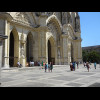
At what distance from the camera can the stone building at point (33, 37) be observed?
19.5 metres

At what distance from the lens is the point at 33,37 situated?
2606 cm

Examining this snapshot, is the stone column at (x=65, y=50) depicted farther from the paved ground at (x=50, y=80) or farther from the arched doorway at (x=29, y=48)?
the paved ground at (x=50, y=80)

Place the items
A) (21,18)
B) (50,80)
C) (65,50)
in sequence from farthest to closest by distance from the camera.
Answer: (65,50) → (21,18) → (50,80)

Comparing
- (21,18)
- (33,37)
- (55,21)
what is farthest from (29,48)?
(55,21)

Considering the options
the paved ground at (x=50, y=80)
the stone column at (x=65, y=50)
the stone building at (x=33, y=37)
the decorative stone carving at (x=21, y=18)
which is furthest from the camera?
the stone column at (x=65, y=50)

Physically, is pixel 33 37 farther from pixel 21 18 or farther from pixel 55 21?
pixel 55 21

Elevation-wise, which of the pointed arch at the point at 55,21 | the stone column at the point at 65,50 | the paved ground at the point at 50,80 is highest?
the pointed arch at the point at 55,21

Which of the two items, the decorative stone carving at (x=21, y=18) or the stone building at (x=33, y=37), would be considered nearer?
the stone building at (x=33, y=37)

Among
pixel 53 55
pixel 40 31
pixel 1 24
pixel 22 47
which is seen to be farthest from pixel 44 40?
pixel 1 24

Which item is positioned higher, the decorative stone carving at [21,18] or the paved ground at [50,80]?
the decorative stone carving at [21,18]

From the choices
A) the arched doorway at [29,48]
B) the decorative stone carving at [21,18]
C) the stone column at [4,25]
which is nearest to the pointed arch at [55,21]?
the arched doorway at [29,48]

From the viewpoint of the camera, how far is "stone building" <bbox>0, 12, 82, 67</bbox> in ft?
63.8

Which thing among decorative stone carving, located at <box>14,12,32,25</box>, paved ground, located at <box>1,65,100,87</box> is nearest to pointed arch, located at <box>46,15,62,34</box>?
decorative stone carving, located at <box>14,12,32,25</box>
